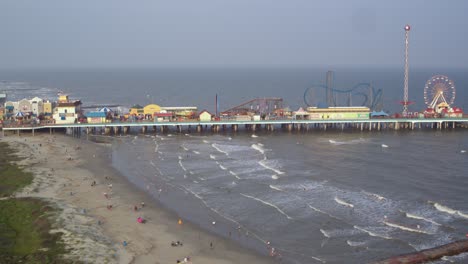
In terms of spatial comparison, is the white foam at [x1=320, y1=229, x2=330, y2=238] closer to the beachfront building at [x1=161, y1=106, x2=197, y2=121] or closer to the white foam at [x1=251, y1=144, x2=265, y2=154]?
the white foam at [x1=251, y1=144, x2=265, y2=154]

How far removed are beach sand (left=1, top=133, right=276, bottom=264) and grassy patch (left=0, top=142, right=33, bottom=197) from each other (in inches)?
38.0

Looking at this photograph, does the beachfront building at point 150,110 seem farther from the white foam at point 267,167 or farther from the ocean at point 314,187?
the white foam at point 267,167

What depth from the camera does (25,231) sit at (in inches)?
1428

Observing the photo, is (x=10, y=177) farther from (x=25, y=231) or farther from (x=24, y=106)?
(x=24, y=106)

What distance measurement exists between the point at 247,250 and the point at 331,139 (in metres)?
46.9

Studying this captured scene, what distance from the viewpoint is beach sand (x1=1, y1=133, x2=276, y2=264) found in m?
33.6

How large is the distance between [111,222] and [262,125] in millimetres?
56431

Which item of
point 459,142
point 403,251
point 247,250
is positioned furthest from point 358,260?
point 459,142

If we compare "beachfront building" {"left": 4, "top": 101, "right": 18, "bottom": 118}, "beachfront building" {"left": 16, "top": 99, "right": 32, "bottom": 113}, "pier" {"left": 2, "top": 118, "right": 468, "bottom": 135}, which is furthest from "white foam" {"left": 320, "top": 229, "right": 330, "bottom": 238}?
"beachfront building" {"left": 4, "top": 101, "right": 18, "bottom": 118}

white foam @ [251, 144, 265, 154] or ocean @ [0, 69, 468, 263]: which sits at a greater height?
white foam @ [251, 144, 265, 154]

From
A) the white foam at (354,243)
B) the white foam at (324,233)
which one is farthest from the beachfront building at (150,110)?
the white foam at (354,243)

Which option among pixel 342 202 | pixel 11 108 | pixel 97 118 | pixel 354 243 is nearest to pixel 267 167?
pixel 342 202

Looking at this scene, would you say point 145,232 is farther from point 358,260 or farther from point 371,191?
point 371,191

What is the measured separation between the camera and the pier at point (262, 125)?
84562 mm
